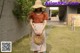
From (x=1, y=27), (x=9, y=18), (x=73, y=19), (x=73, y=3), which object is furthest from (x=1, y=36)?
(x=73, y=3)

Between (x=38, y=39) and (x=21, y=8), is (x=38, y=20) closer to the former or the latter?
(x=38, y=39)

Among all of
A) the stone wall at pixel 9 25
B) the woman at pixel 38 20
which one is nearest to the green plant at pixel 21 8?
the stone wall at pixel 9 25

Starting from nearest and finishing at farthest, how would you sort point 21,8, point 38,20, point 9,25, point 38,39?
point 38,39 < point 38,20 < point 9,25 < point 21,8

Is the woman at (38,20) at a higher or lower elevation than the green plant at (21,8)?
lower

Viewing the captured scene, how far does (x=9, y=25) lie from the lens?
Answer: 1191 cm

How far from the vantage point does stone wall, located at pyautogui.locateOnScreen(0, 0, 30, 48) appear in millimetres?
10839

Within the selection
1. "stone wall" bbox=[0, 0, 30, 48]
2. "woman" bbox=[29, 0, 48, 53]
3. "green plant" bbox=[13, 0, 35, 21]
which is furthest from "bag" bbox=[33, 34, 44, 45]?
"green plant" bbox=[13, 0, 35, 21]

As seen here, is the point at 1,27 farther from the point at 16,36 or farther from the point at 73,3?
the point at 73,3

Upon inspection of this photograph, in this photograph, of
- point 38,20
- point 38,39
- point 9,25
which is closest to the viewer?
point 38,39

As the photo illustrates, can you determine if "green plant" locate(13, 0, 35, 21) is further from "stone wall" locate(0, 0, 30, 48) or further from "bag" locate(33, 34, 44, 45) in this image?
"bag" locate(33, 34, 44, 45)

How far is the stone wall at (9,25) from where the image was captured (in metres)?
10.8

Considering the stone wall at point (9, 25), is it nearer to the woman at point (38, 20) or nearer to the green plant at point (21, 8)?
the green plant at point (21, 8)

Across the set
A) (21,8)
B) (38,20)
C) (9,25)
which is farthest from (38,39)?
(21,8)

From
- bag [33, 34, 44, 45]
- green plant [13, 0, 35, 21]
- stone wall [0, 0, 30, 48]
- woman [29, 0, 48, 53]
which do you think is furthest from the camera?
green plant [13, 0, 35, 21]
